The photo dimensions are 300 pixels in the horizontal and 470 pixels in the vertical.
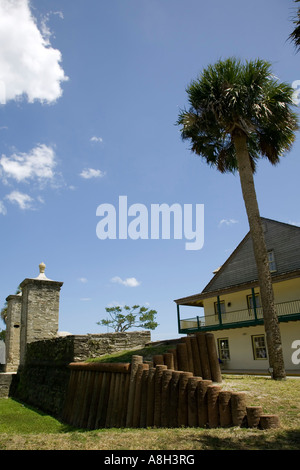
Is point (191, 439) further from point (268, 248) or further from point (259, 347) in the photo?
point (268, 248)

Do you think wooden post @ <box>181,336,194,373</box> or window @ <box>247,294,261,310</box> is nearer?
wooden post @ <box>181,336,194,373</box>

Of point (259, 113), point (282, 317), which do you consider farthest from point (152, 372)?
point (282, 317)

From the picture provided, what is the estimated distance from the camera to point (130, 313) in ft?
146

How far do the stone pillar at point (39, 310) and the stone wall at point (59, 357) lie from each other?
1.52m

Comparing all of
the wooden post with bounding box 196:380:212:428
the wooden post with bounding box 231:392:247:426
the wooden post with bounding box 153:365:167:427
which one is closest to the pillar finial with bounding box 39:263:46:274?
the wooden post with bounding box 153:365:167:427

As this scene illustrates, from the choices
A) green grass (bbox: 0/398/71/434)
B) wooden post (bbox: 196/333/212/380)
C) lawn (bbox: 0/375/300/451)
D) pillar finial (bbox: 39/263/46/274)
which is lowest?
green grass (bbox: 0/398/71/434)

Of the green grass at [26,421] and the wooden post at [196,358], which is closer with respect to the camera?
the wooden post at [196,358]

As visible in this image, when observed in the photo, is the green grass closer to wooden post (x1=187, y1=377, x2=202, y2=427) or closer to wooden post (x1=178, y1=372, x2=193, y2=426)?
wooden post (x1=178, y1=372, x2=193, y2=426)

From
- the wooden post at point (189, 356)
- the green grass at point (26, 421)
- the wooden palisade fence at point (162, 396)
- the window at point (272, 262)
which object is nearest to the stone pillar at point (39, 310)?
the green grass at point (26, 421)

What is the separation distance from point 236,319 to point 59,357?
13.0m

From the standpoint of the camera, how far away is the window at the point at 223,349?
2387 centimetres

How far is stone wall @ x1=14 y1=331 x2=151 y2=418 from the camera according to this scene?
1233cm

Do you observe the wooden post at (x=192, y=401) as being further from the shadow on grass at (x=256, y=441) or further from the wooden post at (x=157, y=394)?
the shadow on grass at (x=256, y=441)
